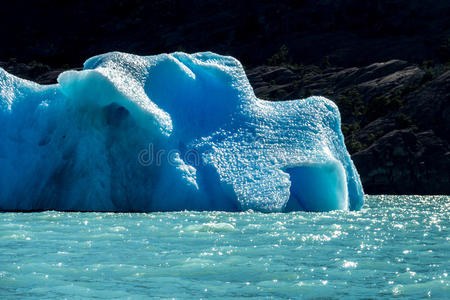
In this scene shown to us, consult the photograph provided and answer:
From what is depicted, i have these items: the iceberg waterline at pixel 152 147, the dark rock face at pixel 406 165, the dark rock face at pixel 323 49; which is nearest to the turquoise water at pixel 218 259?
the iceberg waterline at pixel 152 147

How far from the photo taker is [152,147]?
1523 cm

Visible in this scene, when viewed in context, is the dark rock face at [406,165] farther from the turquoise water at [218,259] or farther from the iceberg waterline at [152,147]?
the turquoise water at [218,259]

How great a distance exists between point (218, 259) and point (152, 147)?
7372mm

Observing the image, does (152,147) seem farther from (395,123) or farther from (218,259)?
(395,123)

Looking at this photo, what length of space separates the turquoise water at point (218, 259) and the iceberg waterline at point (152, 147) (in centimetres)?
207

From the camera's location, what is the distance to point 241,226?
11.8 m

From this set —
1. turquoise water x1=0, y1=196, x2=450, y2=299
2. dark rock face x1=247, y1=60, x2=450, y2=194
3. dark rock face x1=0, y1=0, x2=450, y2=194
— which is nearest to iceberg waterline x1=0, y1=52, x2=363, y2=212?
turquoise water x1=0, y1=196, x2=450, y2=299

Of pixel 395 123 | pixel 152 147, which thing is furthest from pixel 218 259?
pixel 395 123

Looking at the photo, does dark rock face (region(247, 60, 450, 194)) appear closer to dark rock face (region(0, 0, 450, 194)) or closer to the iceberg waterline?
dark rock face (region(0, 0, 450, 194))

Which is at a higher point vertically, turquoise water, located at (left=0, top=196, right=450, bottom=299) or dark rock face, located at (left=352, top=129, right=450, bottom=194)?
turquoise water, located at (left=0, top=196, right=450, bottom=299)

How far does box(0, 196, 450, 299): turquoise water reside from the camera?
6.49 metres

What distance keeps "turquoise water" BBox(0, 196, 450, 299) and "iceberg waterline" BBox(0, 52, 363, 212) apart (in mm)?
2066

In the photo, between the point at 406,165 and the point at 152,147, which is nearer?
the point at 152,147

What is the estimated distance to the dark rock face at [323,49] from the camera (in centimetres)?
3606
